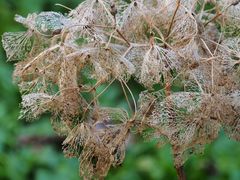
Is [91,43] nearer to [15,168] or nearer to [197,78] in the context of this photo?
[197,78]

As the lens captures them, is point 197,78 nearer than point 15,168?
Yes

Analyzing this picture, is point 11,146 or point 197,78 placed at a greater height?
point 197,78

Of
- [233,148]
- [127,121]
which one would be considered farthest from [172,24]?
[233,148]

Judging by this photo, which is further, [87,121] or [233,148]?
[233,148]

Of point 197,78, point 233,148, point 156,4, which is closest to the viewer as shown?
point 197,78

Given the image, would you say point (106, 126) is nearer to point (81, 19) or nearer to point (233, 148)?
point (81, 19)

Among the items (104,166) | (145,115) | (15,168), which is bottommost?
(15,168)

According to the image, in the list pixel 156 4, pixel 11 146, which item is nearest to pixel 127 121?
pixel 156 4

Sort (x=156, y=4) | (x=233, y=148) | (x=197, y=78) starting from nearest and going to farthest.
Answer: (x=197, y=78)
(x=156, y=4)
(x=233, y=148)

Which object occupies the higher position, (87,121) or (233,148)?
(87,121)
